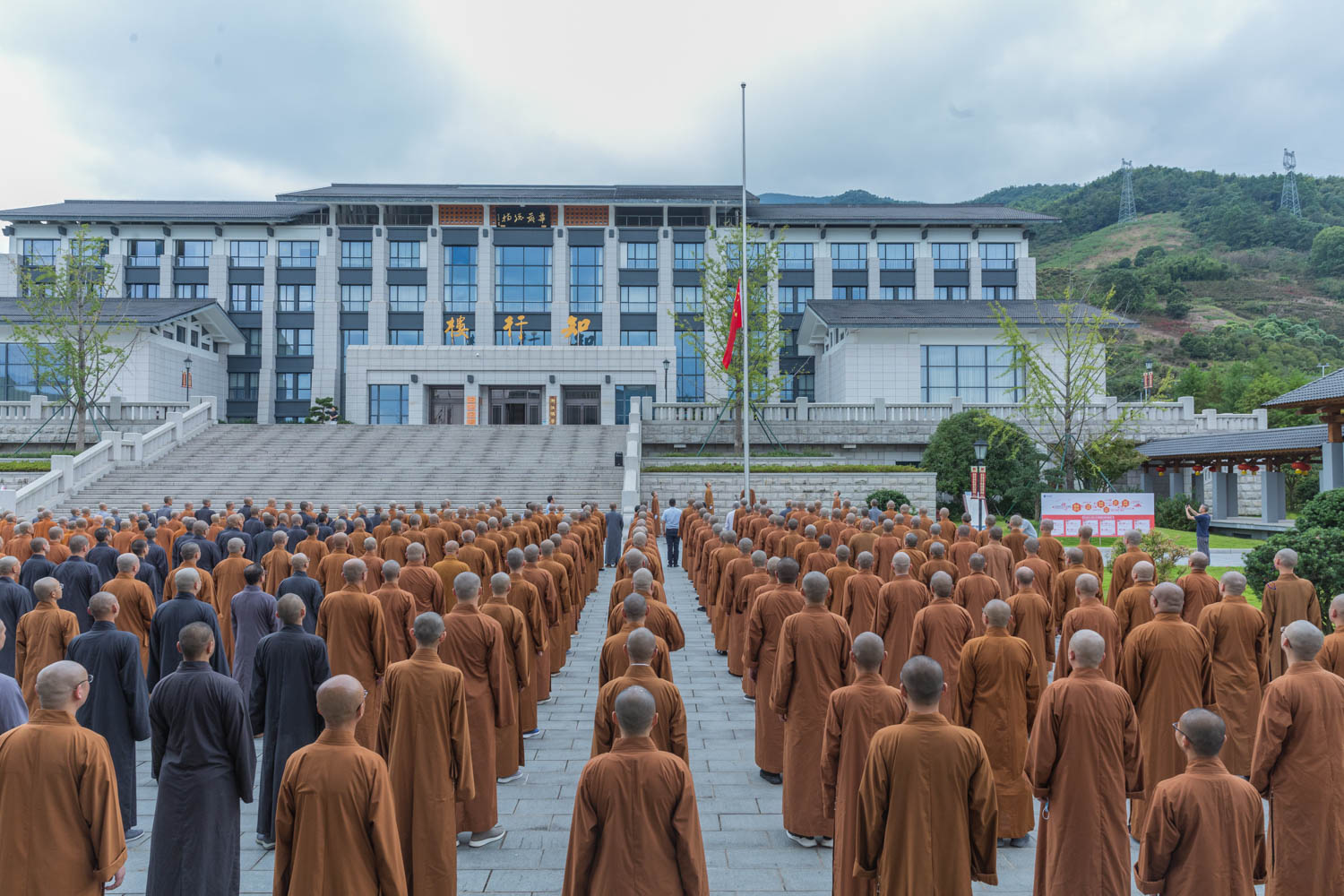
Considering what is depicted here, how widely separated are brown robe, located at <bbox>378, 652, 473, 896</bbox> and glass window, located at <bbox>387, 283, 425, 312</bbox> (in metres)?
57.9

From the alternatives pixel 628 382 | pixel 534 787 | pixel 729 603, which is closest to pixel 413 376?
pixel 628 382

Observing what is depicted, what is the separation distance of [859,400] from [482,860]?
40.4 m

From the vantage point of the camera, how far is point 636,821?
4.27 meters

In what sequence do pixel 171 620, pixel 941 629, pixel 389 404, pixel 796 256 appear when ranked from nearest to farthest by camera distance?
pixel 171 620 < pixel 941 629 < pixel 389 404 < pixel 796 256

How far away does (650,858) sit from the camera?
428cm

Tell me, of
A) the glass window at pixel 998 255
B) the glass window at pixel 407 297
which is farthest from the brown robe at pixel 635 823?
the glass window at pixel 998 255

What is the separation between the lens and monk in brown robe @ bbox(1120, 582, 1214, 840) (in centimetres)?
689

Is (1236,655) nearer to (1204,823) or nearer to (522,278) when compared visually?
(1204,823)

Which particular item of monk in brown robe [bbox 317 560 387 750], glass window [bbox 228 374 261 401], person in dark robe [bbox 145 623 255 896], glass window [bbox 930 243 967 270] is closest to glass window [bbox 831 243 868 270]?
glass window [bbox 930 243 967 270]

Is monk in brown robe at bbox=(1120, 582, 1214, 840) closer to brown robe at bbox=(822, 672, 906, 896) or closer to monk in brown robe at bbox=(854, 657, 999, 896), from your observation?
brown robe at bbox=(822, 672, 906, 896)

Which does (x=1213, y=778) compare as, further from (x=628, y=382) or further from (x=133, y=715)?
(x=628, y=382)

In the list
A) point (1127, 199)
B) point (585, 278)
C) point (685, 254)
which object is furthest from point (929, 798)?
point (1127, 199)

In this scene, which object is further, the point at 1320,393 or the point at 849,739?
the point at 1320,393

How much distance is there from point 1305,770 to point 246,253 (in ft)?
218
